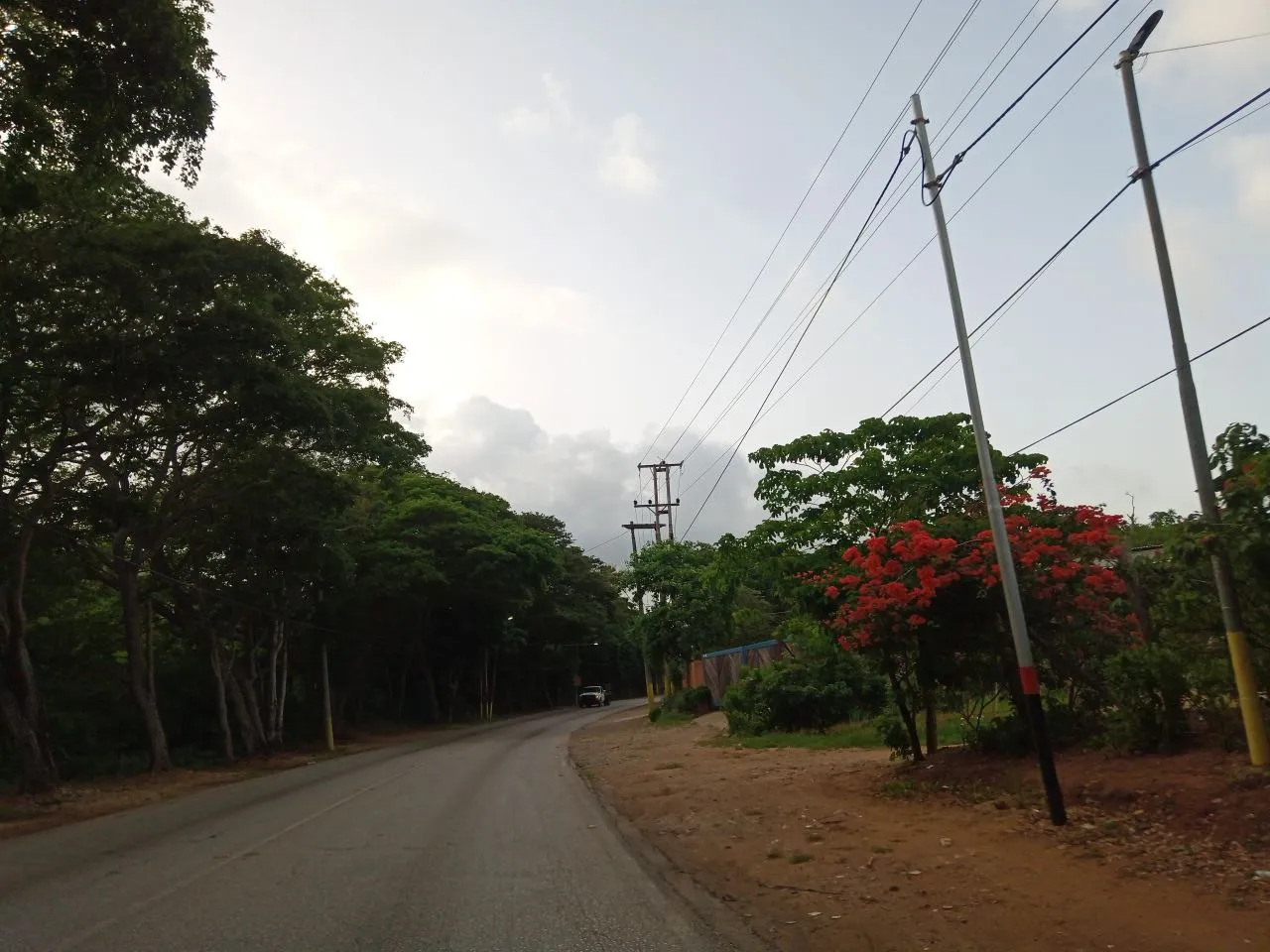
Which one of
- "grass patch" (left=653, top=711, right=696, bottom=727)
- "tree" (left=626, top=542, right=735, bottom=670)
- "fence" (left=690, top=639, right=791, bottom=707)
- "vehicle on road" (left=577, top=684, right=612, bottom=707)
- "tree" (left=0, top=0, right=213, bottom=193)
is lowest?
"grass patch" (left=653, top=711, right=696, bottom=727)

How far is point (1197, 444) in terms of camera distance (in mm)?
8867

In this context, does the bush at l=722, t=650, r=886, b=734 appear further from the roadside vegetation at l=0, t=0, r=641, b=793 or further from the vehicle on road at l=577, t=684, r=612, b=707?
the vehicle on road at l=577, t=684, r=612, b=707

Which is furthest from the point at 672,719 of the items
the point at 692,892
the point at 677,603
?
the point at 692,892

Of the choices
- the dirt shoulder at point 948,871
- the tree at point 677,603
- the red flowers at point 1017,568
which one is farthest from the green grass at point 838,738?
the tree at point 677,603

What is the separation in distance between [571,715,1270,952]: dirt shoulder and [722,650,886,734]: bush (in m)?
9.12

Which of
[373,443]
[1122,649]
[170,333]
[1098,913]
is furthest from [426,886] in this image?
[373,443]

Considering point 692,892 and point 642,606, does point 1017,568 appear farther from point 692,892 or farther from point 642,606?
point 642,606

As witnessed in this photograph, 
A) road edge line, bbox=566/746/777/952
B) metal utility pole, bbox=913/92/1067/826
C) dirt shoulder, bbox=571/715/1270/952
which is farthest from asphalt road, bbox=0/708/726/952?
metal utility pole, bbox=913/92/1067/826

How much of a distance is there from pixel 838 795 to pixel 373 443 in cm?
1288

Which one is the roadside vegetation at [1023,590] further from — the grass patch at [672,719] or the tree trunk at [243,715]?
the tree trunk at [243,715]

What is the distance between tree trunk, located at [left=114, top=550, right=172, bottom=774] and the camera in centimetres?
2344

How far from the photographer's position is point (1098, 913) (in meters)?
6.23

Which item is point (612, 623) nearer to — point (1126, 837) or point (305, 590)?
point (305, 590)

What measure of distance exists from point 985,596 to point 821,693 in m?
11.8
